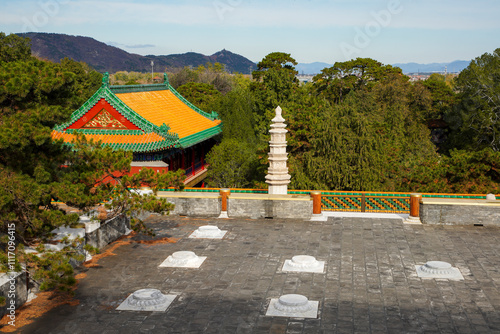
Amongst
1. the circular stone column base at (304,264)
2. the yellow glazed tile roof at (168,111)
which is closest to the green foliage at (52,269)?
the circular stone column base at (304,264)

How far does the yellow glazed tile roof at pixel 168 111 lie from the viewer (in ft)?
86.7

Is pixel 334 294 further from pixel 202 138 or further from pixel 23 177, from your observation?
pixel 202 138

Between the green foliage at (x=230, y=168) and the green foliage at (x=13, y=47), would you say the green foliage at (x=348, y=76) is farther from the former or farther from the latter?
the green foliage at (x=230, y=168)

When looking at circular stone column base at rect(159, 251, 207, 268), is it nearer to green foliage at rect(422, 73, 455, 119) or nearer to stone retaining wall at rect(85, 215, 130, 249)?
stone retaining wall at rect(85, 215, 130, 249)

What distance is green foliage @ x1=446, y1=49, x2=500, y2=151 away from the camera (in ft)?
141

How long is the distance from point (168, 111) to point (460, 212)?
17.4 meters

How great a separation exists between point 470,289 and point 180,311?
5.74 m

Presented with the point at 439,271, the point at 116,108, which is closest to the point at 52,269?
the point at 439,271

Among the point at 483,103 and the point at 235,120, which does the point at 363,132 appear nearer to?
the point at 235,120

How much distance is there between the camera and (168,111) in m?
29.0

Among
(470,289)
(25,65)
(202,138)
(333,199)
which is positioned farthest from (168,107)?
(470,289)

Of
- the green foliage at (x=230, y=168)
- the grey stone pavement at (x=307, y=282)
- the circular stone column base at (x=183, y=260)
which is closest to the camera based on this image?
the grey stone pavement at (x=307, y=282)

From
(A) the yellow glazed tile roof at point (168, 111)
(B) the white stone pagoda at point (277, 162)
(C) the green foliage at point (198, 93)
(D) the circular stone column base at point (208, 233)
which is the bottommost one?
(D) the circular stone column base at point (208, 233)

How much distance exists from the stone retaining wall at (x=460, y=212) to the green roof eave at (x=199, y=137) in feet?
40.8
